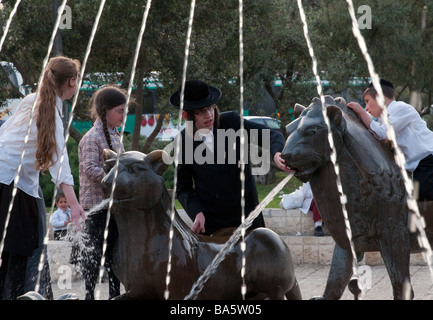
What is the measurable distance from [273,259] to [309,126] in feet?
2.89

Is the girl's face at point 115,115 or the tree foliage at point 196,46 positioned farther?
the tree foliage at point 196,46

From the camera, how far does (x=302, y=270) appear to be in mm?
9289

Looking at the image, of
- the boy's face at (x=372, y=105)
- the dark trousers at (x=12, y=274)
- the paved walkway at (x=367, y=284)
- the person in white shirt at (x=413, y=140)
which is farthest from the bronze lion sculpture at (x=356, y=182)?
the paved walkway at (x=367, y=284)

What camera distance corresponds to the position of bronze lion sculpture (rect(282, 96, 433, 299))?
14.8 feet

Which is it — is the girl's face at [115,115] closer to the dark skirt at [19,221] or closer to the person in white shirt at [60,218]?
the dark skirt at [19,221]

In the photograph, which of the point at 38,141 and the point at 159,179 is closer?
the point at 159,179

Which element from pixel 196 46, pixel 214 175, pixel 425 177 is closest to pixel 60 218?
pixel 214 175

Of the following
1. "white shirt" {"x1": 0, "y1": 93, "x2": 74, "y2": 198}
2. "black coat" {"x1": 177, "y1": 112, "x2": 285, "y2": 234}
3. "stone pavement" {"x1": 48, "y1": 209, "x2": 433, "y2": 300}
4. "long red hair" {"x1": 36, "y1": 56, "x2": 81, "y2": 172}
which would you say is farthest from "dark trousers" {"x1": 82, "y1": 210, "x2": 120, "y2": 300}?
"stone pavement" {"x1": 48, "y1": 209, "x2": 433, "y2": 300}

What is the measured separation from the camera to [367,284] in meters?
8.21

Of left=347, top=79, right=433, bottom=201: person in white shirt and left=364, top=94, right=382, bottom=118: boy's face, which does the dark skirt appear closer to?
left=347, top=79, right=433, bottom=201: person in white shirt

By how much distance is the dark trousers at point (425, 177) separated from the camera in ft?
17.3

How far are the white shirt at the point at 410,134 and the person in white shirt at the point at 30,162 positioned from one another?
7.97 ft
